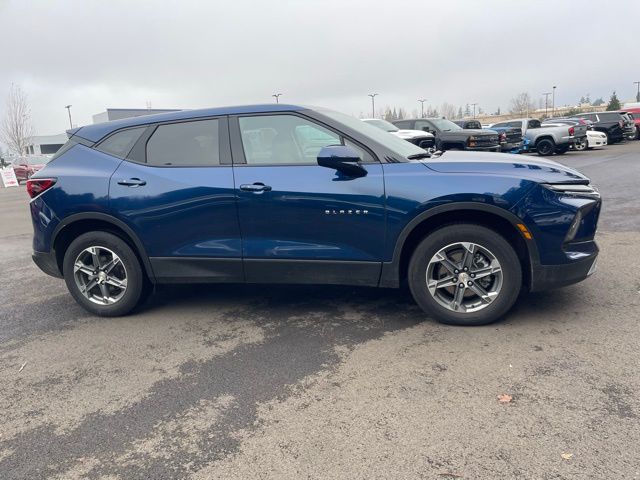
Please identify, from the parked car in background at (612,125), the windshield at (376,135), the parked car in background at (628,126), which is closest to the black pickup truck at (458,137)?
the windshield at (376,135)

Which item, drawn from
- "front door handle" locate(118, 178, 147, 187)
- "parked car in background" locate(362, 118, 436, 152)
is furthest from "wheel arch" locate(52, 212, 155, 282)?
"parked car in background" locate(362, 118, 436, 152)

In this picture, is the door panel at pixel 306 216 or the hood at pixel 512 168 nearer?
the hood at pixel 512 168

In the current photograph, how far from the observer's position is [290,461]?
2.45m

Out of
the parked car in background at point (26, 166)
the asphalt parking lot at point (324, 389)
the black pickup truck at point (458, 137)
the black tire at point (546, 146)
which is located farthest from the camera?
the parked car in background at point (26, 166)

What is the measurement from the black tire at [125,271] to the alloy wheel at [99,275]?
Answer: 0.03 m

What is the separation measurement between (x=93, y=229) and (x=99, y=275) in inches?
16.7

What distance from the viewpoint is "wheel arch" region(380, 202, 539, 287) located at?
145 inches

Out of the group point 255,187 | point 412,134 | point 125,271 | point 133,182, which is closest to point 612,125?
point 412,134

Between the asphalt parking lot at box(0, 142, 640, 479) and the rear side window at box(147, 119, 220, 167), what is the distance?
140 cm

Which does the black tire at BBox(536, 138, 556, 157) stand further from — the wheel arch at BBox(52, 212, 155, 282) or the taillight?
the taillight

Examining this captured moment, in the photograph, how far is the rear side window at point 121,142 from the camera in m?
4.44

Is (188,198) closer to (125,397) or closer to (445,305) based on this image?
(125,397)

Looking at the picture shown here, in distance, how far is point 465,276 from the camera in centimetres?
381

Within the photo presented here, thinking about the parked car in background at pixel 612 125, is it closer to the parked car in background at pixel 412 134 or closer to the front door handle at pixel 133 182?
the parked car in background at pixel 412 134
